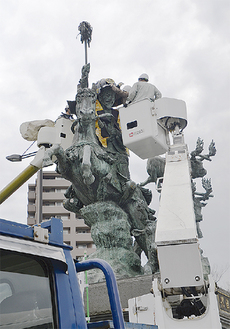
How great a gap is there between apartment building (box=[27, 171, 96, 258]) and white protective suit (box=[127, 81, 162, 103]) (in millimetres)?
43721

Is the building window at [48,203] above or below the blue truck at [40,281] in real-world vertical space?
above

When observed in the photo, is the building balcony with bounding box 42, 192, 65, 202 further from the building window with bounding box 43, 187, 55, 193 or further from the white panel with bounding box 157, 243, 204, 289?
the white panel with bounding box 157, 243, 204, 289

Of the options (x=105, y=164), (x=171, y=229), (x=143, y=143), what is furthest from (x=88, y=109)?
(x=171, y=229)

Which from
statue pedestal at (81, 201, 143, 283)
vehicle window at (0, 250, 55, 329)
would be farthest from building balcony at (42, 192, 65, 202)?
vehicle window at (0, 250, 55, 329)

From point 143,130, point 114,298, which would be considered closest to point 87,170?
point 143,130

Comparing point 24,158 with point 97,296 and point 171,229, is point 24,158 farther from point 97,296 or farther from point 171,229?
point 171,229

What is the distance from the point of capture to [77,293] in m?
2.26

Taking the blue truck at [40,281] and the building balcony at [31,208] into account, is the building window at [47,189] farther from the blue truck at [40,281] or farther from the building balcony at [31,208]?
the blue truck at [40,281]

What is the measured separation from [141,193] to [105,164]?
6.16 feet

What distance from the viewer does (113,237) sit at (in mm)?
11438

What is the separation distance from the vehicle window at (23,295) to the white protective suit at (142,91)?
8.82 meters

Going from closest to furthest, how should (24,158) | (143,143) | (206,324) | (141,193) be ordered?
(206,324), (143,143), (141,193), (24,158)

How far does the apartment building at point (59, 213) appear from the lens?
56.4 m

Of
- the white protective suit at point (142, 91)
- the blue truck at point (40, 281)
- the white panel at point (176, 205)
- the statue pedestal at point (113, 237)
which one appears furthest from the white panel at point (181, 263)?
the white protective suit at point (142, 91)
